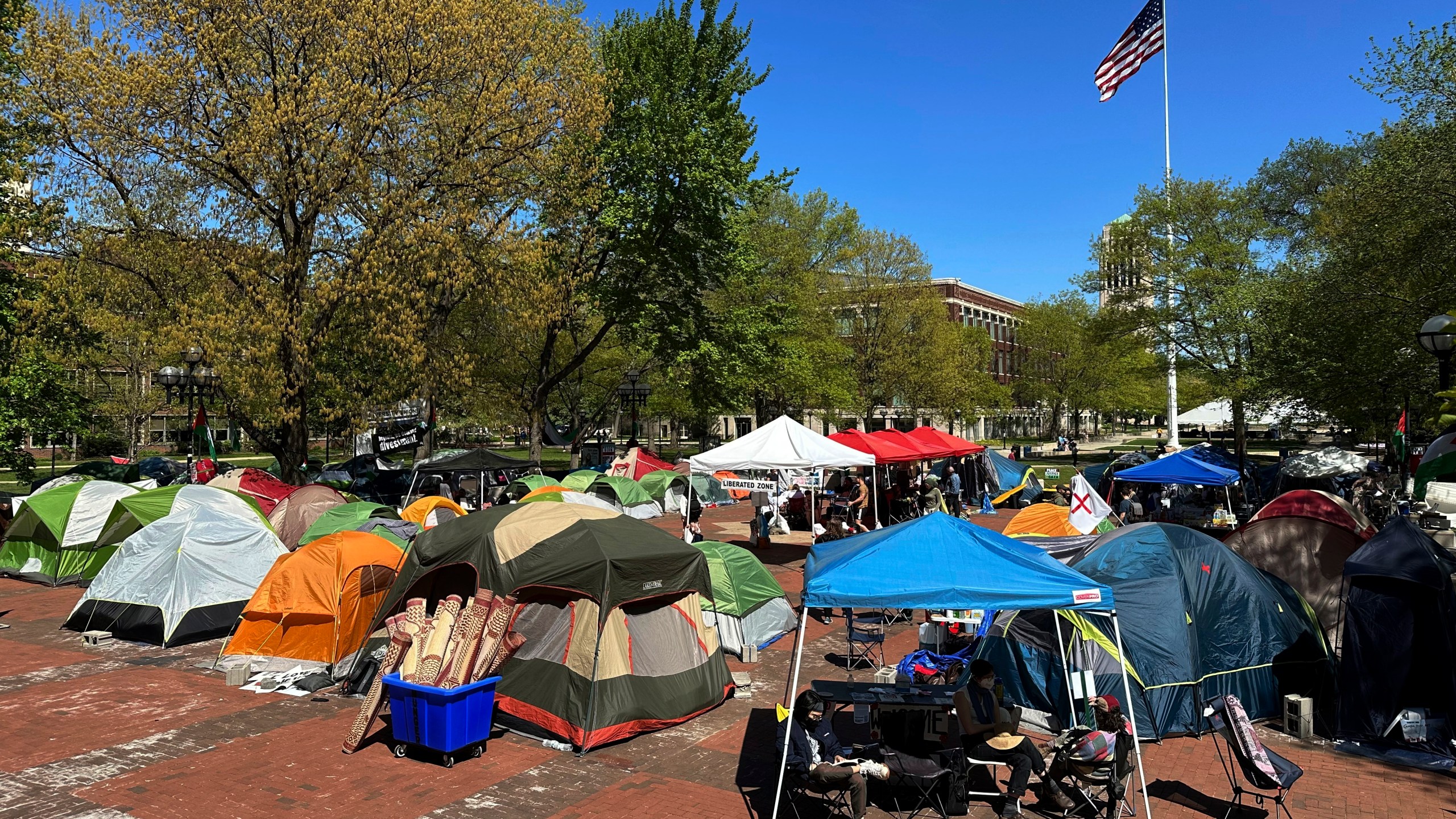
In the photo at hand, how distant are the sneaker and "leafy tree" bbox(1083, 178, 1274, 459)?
126ft

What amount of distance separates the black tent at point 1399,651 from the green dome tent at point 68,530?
20760 millimetres

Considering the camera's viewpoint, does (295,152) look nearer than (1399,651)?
No

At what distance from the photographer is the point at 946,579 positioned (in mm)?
7793

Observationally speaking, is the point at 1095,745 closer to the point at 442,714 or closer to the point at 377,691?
the point at 442,714

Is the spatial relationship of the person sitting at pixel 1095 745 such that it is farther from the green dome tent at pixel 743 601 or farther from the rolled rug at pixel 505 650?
the green dome tent at pixel 743 601

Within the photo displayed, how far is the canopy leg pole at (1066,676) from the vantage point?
9.41m

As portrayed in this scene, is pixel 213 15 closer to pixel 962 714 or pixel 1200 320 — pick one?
pixel 962 714

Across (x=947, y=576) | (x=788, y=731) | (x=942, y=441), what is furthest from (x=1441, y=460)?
(x=942, y=441)

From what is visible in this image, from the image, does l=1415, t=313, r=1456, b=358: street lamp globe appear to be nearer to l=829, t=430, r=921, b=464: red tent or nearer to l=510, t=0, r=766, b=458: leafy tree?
l=829, t=430, r=921, b=464: red tent

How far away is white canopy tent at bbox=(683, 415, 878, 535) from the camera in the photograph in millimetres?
20359

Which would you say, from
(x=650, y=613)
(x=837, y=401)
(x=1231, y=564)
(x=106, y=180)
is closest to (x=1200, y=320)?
(x=837, y=401)

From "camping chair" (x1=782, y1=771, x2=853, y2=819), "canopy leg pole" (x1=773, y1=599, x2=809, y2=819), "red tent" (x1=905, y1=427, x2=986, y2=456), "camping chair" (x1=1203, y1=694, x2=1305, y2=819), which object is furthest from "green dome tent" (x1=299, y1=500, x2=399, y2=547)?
"red tent" (x1=905, y1=427, x2=986, y2=456)

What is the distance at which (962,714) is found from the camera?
8086 mm

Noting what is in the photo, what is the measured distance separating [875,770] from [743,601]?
594 cm
